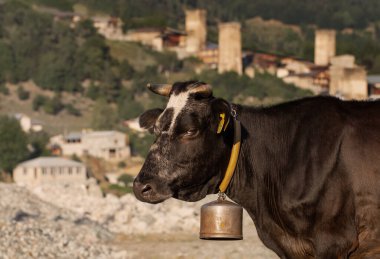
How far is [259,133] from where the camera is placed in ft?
23.2

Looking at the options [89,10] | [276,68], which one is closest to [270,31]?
[89,10]

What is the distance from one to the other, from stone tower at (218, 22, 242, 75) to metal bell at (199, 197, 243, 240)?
88.9 meters

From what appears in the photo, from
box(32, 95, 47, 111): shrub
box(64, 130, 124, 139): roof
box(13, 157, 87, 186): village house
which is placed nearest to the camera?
box(13, 157, 87, 186): village house

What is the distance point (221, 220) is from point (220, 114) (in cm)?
79

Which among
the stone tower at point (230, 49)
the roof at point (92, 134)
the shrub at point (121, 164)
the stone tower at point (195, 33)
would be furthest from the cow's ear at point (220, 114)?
the stone tower at point (195, 33)

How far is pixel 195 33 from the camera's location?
355ft

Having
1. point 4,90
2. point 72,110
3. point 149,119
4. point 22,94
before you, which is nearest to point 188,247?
point 149,119

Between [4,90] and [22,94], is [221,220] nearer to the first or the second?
[22,94]

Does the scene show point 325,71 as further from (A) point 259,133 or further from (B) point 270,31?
(A) point 259,133

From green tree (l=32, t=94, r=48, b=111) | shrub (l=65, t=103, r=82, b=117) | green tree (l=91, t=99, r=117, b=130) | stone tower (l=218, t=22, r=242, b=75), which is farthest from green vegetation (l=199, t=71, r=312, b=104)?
green tree (l=32, t=94, r=48, b=111)

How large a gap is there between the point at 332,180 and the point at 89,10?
120 metres

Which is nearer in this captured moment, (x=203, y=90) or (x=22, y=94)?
(x=203, y=90)

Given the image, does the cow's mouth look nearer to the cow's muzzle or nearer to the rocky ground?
the cow's muzzle

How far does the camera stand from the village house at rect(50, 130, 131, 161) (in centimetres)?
6794
